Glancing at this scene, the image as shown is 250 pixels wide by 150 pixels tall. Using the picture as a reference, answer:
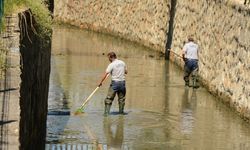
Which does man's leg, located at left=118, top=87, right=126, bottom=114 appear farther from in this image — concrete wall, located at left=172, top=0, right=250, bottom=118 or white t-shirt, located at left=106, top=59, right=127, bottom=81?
concrete wall, located at left=172, top=0, right=250, bottom=118

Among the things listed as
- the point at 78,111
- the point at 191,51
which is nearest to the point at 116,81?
the point at 78,111

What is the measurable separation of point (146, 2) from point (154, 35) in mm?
2809

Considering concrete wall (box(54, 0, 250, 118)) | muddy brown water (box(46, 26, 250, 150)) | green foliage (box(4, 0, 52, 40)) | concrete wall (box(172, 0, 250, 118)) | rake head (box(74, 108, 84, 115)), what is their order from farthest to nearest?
concrete wall (box(54, 0, 250, 118)), concrete wall (box(172, 0, 250, 118)), rake head (box(74, 108, 84, 115)), muddy brown water (box(46, 26, 250, 150)), green foliage (box(4, 0, 52, 40))

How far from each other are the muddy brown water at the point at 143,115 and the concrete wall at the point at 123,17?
14.2ft

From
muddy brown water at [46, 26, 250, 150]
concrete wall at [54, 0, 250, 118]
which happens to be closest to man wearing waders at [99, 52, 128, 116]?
muddy brown water at [46, 26, 250, 150]

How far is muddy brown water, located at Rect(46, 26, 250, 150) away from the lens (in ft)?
47.4

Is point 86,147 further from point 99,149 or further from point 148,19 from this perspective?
point 148,19

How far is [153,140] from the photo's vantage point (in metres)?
14.7

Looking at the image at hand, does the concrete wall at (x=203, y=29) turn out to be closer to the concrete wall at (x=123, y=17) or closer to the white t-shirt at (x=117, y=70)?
the concrete wall at (x=123, y=17)

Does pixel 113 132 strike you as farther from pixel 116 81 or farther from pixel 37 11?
pixel 37 11

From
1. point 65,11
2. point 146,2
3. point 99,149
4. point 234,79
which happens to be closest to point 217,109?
point 234,79

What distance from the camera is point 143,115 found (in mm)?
17531

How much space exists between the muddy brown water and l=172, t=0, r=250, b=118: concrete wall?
1.47 feet

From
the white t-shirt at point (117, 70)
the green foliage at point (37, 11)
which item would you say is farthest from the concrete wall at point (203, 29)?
the green foliage at point (37, 11)
